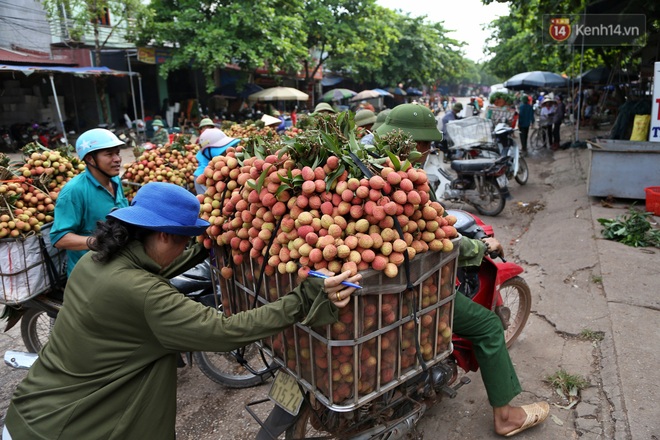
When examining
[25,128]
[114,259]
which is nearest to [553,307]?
[114,259]

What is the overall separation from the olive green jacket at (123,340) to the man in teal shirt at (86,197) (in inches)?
55.1

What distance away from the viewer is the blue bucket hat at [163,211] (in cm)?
180

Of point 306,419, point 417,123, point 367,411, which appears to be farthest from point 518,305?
point 306,419

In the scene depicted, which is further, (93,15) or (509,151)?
(93,15)

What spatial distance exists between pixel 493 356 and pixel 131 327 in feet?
6.37

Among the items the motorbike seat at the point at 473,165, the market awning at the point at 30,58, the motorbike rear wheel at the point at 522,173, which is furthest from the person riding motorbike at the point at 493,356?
the market awning at the point at 30,58

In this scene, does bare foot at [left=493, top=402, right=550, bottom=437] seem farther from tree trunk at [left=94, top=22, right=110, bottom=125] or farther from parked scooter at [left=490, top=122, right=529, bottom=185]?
tree trunk at [left=94, top=22, right=110, bottom=125]

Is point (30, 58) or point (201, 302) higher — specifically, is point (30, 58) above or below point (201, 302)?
above

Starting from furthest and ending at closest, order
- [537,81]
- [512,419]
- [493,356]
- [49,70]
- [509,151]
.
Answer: [537,81] < [49,70] < [509,151] < [512,419] < [493,356]

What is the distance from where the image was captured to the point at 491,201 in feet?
27.0

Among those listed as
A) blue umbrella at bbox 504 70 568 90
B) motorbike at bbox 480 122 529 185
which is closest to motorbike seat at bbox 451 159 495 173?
motorbike at bbox 480 122 529 185

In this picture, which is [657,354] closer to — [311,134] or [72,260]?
[311,134]

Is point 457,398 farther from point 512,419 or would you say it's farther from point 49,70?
point 49,70

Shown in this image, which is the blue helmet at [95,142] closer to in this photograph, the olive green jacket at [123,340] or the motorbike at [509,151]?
the olive green jacket at [123,340]
